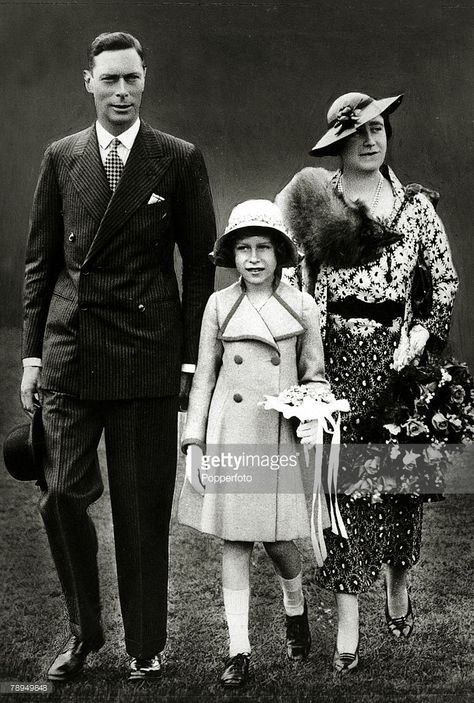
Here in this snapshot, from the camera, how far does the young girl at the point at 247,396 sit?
13.9 ft

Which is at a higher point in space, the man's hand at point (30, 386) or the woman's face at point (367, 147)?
the woman's face at point (367, 147)

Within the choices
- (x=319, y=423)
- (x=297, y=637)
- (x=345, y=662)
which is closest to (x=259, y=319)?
(x=319, y=423)

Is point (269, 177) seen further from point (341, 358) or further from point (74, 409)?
point (74, 409)

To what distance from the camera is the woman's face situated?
444cm

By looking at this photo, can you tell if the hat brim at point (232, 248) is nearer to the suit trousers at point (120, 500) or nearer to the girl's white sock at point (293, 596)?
the suit trousers at point (120, 500)

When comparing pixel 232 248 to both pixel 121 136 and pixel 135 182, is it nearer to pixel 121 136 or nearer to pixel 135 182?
pixel 135 182

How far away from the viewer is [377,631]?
4.65 meters

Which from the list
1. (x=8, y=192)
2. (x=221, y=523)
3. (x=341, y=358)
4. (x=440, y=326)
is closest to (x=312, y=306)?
(x=341, y=358)

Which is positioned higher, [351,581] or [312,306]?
[312,306]

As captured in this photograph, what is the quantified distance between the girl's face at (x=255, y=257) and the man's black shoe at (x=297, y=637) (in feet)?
5.27

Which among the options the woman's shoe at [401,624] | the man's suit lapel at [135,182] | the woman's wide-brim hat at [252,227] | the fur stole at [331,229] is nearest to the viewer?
the man's suit lapel at [135,182]

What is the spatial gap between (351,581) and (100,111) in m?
2.45

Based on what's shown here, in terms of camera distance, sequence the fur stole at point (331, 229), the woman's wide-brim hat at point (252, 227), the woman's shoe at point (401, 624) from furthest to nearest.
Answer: the woman's shoe at point (401, 624), the fur stole at point (331, 229), the woman's wide-brim hat at point (252, 227)

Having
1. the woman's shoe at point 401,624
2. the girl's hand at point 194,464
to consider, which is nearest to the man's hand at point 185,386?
the girl's hand at point 194,464
